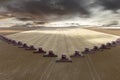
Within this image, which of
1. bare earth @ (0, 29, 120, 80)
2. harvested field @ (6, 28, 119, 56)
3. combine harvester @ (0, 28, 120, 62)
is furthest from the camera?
harvested field @ (6, 28, 119, 56)

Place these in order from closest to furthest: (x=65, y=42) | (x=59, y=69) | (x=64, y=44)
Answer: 1. (x=59, y=69)
2. (x=64, y=44)
3. (x=65, y=42)

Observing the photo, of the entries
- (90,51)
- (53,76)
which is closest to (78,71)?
(53,76)

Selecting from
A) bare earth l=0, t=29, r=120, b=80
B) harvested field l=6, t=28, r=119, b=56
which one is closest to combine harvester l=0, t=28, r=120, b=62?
harvested field l=6, t=28, r=119, b=56

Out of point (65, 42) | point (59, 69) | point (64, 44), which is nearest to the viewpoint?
point (59, 69)

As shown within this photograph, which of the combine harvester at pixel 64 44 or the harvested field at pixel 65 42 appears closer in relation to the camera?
the combine harvester at pixel 64 44

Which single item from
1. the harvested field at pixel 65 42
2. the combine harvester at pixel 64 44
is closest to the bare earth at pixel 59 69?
the combine harvester at pixel 64 44

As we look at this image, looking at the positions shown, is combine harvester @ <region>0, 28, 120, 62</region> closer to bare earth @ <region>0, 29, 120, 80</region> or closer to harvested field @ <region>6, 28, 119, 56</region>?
harvested field @ <region>6, 28, 119, 56</region>

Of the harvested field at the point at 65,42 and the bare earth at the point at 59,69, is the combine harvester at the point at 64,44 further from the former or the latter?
the bare earth at the point at 59,69

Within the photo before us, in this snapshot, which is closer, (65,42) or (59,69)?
(59,69)

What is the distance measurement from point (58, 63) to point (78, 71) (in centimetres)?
183

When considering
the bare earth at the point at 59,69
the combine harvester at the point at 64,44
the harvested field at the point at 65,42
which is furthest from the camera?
the harvested field at the point at 65,42

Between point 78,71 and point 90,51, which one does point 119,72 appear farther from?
point 90,51

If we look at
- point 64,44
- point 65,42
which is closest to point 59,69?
point 64,44

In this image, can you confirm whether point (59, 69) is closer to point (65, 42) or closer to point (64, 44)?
point (64, 44)
